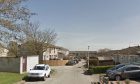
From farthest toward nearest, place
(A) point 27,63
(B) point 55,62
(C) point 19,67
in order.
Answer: (B) point 55,62
(A) point 27,63
(C) point 19,67

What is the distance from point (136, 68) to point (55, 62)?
4820 centimetres

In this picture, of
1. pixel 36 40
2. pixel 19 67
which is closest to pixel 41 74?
pixel 19 67

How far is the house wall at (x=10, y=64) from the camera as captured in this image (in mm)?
Answer: 39487

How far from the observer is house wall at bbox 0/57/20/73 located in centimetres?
3949

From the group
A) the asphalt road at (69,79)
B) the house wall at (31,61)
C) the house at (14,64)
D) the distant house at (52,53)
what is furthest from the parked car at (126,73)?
the distant house at (52,53)

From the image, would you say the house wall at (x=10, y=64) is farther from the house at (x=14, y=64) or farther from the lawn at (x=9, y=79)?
the lawn at (x=9, y=79)

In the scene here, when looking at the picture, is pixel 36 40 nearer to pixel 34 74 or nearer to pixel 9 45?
pixel 34 74

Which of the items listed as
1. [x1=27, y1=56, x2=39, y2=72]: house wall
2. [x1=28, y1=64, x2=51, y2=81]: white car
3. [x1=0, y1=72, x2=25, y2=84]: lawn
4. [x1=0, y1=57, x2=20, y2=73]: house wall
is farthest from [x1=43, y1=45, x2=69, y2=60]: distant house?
[x1=0, y1=72, x2=25, y2=84]: lawn

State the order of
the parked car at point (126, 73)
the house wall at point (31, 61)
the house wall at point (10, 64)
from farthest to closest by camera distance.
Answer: the house wall at point (31, 61) → the house wall at point (10, 64) → the parked car at point (126, 73)

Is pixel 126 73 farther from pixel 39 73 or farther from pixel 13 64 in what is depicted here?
pixel 13 64

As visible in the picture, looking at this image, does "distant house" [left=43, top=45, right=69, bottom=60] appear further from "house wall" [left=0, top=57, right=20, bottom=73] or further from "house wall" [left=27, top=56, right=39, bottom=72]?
"house wall" [left=0, top=57, right=20, bottom=73]

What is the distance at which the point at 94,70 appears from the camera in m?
43.8

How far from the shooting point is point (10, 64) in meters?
40.2

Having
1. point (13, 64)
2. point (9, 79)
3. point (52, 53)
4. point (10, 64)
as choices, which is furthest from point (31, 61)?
point (52, 53)
